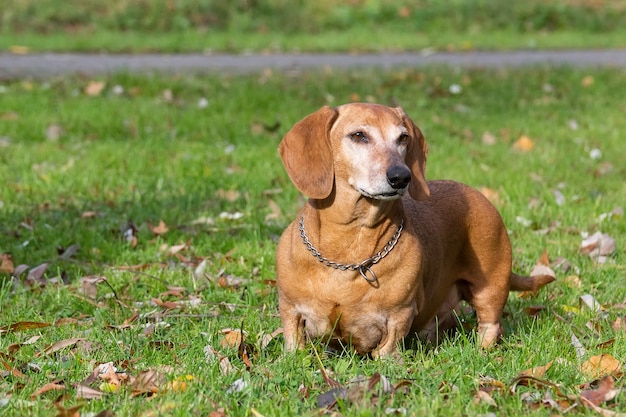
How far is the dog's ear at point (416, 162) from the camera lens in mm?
4004

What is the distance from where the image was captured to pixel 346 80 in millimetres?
10344

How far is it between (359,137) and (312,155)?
197mm

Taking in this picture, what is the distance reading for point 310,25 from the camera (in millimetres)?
15953

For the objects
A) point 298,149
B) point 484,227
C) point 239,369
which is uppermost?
point 298,149

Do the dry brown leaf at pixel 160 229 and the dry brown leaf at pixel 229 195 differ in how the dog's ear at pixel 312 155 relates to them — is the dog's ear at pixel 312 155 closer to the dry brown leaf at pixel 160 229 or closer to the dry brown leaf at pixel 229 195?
the dry brown leaf at pixel 160 229

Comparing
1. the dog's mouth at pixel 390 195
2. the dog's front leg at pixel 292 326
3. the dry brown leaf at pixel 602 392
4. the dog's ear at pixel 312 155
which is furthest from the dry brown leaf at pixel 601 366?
the dog's ear at pixel 312 155

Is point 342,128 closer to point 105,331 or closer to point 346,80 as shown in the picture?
point 105,331

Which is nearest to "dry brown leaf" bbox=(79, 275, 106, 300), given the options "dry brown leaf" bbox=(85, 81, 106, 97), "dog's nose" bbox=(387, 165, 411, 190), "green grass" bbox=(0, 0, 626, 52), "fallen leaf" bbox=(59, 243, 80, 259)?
"fallen leaf" bbox=(59, 243, 80, 259)

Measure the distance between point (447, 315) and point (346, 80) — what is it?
19.6 feet

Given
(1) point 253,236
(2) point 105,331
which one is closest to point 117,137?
(1) point 253,236

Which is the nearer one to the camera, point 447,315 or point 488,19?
point 447,315

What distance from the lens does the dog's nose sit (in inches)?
143

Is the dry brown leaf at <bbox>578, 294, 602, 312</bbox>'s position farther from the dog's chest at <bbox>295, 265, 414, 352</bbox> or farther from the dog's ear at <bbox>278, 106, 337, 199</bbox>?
the dog's ear at <bbox>278, 106, 337, 199</bbox>

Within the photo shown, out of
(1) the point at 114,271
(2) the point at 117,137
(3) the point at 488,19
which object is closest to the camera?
(1) the point at 114,271
